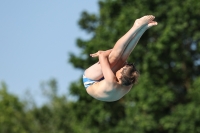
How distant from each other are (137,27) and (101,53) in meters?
0.73

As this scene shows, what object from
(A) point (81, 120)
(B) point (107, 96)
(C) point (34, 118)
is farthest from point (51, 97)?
(B) point (107, 96)

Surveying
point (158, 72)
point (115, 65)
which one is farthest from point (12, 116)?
point (115, 65)

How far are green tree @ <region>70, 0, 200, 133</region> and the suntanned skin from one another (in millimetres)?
20976

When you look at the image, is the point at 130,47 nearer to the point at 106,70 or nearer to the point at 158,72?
the point at 106,70

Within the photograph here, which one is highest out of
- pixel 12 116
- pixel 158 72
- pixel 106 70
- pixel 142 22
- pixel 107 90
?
pixel 12 116

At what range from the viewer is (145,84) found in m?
31.6

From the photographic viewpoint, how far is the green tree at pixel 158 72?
102 ft

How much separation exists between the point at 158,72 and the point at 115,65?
22916 millimetres

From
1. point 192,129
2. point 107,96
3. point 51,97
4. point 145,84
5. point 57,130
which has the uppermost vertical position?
point 51,97

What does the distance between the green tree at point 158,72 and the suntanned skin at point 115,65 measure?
20976mm

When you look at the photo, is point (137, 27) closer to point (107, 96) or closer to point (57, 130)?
point (107, 96)

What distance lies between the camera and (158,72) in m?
32.6

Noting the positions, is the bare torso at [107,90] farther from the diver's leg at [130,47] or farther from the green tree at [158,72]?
the green tree at [158,72]

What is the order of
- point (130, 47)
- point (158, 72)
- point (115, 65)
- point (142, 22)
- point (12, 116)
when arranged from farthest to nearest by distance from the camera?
point (12, 116), point (158, 72), point (115, 65), point (130, 47), point (142, 22)
